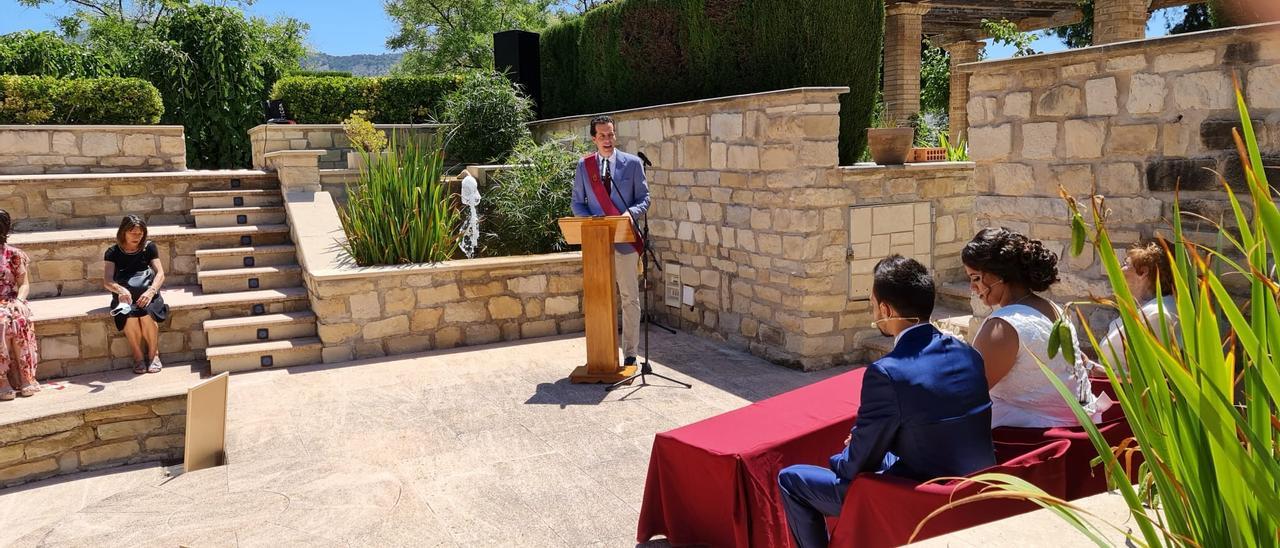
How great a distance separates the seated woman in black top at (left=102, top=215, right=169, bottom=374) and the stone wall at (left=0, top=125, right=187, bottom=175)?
11.3ft

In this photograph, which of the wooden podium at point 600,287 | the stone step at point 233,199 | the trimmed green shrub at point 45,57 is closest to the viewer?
the wooden podium at point 600,287

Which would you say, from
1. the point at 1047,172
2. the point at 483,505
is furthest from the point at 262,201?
the point at 1047,172

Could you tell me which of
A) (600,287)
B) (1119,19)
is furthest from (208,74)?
(1119,19)

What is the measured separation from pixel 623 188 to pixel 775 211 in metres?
1.24

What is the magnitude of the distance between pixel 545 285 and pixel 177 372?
3014mm

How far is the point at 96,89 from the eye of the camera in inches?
419

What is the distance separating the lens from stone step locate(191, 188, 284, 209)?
9500 millimetres

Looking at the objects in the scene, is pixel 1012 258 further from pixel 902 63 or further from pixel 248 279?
pixel 902 63

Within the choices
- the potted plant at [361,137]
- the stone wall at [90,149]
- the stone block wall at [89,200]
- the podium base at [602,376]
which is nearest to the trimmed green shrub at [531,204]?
the potted plant at [361,137]

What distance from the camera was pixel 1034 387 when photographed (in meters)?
3.19

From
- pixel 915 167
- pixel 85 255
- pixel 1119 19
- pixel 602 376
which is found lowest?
pixel 602 376

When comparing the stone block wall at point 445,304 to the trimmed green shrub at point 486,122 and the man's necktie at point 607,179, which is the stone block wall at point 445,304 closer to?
the man's necktie at point 607,179

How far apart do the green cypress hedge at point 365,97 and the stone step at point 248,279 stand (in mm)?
4361

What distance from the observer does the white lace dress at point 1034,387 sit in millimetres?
3061
